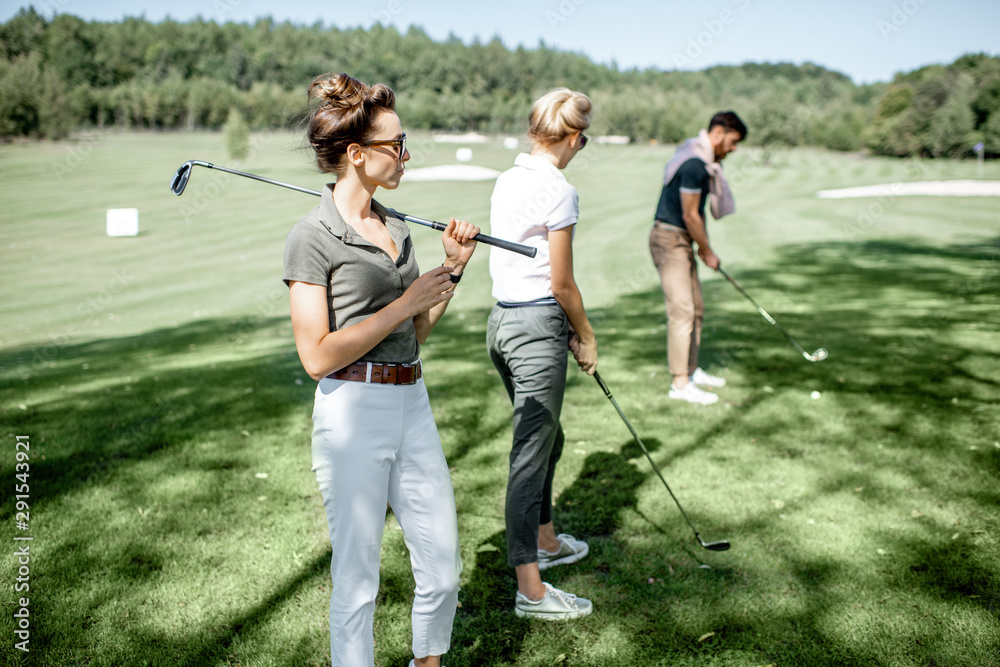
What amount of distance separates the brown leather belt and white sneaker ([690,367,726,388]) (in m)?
4.54

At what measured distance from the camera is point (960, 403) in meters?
5.60

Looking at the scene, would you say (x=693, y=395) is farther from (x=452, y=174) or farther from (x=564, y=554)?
(x=452, y=174)

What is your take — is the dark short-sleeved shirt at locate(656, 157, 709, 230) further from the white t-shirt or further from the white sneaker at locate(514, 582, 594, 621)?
the white sneaker at locate(514, 582, 594, 621)

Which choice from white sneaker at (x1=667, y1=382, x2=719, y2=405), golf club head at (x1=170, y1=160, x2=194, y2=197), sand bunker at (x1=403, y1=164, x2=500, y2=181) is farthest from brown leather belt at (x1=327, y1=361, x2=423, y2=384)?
sand bunker at (x1=403, y1=164, x2=500, y2=181)

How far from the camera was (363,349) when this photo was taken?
1956 mm

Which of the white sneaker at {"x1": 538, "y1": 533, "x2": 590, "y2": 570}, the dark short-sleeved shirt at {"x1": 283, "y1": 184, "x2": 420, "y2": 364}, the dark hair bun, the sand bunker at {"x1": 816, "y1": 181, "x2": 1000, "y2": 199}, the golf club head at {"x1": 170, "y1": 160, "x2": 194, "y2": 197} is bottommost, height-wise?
the white sneaker at {"x1": 538, "y1": 533, "x2": 590, "y2": 570}

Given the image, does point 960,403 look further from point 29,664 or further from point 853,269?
point 853,269

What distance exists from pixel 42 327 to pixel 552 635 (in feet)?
33.9

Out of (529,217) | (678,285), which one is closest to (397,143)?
(529,217)

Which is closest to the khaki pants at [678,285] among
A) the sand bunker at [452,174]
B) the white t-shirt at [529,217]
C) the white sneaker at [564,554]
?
the white sneaker at [564,554]

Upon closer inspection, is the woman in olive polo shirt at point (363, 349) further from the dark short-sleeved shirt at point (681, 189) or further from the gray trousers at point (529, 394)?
the dark short-sleeved shirt at point (681, 189)

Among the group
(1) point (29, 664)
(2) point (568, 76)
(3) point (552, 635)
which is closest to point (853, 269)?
(3) point (552, 635)

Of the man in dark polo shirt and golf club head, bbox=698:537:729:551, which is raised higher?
the man in dark polo shirt

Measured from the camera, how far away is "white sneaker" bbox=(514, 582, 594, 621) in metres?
3.03
